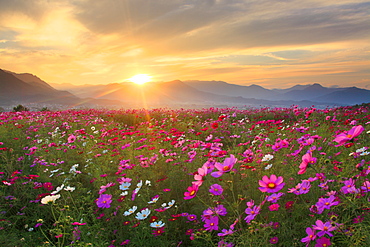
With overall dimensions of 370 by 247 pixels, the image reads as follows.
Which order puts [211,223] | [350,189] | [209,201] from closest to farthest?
[350,189] < [211,223] < [209,201]

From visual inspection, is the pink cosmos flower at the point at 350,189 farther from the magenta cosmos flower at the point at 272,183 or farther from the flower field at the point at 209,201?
the magenta cosmos flower at the point at 272,183

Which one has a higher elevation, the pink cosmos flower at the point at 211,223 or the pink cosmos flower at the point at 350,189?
the pink cosmos flower at the point at 350,189

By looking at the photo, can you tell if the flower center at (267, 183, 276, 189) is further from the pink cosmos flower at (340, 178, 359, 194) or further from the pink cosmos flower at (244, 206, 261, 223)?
the pink cosmos flower at (340, 178, 359, 194)

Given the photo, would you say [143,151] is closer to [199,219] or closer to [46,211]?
[46,211]

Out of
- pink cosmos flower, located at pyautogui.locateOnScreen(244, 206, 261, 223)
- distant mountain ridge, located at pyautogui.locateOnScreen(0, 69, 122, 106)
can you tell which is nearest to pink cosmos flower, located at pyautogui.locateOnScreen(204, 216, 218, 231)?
pink cosmos flower, located at pyautogui.locateOnScreen(244, 206, 261, 223)

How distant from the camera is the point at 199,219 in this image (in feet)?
7.95

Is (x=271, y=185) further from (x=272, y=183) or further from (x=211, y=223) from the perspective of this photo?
(x=211, y=223)

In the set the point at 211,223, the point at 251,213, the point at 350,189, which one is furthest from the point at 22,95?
the point at 350,189

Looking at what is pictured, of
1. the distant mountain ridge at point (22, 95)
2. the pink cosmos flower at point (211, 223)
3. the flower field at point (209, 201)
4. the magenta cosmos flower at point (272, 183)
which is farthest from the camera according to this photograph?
the distant mountain ridge at point (22, 95)

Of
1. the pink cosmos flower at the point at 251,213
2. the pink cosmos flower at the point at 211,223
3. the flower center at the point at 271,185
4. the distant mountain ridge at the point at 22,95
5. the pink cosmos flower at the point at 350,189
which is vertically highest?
the distant mountain ridge at the point at 22,95

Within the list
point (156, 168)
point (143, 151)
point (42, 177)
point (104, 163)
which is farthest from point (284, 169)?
point (42, 177)

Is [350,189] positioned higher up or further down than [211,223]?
higher up

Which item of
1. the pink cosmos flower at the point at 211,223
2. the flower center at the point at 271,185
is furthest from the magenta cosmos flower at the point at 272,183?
the pink cosmos flower at the point at 211,223

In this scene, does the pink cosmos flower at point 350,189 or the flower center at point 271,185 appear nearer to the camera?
the flower center at point 271,185
